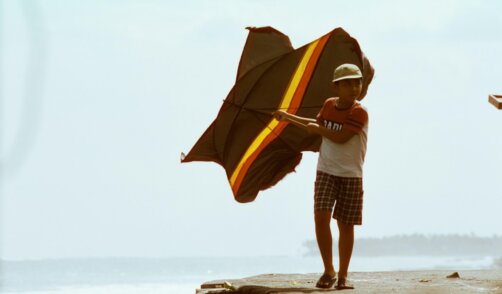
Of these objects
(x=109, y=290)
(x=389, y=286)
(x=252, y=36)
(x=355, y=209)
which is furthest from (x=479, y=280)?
(x=109, y=290)

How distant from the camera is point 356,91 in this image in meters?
8.63

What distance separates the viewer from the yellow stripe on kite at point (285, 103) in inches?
402

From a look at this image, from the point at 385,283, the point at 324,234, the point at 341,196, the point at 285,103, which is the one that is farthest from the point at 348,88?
the point at 385,283

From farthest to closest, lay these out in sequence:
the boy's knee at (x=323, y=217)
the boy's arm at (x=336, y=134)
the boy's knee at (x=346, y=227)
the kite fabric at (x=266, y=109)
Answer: the kite fabric at (x=266, y=109) → the boy's knee at (x=346, y=227) → the boy's knee at (x=323, y=217) → the boy's arm at (x=336, y=134)

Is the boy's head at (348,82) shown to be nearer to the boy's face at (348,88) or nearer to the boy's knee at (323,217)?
the boy's face at (348,88)

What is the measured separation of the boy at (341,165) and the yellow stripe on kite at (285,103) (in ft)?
4.63

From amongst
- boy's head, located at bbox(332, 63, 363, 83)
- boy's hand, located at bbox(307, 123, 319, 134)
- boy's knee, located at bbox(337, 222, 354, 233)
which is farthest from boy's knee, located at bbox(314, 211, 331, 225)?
boy's head, located at bbox(332, 63, 363, 83)

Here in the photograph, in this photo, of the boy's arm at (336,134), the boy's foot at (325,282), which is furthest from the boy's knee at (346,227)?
the boy's arm at (336,134)

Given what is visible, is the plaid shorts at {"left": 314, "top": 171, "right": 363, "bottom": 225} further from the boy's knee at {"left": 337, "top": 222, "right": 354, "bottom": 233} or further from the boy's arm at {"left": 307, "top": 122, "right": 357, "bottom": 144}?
the boy's arm at {"left": 307, "top": 122, "right": 357, "bottom": 144}

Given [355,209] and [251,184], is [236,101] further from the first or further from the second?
[355,209]

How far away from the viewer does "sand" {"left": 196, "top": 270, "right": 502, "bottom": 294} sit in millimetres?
8695

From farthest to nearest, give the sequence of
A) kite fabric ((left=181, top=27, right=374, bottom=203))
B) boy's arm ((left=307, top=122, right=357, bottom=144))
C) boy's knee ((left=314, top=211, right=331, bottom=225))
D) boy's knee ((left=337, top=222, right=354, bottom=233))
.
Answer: kite fabric ((left=181, top=27, right=374, bottom=203)) < boy's knee ((left=337, top=222, right=354, bottom=233)) < boy's knee ((left=314, top=211, right=331, bottom=225)) < boy's arm ((left=307, top=122, right=357, bottom=144))

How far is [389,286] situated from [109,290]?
36465 mm

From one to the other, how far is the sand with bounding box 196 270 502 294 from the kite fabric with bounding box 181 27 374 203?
961 mm
